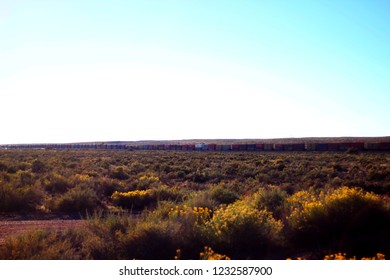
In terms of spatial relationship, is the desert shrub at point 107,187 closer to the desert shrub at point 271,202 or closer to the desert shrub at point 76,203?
the desert shrub at point 76,203

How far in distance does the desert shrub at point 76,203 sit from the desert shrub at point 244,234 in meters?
7.94

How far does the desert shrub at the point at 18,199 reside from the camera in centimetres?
1425

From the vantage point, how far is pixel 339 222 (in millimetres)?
8703

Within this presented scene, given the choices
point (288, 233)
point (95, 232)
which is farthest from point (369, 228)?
point (95, 232)

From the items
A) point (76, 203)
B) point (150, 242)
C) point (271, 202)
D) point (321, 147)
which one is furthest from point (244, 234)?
point (321, 147)

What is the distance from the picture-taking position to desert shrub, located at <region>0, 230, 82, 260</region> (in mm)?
6602

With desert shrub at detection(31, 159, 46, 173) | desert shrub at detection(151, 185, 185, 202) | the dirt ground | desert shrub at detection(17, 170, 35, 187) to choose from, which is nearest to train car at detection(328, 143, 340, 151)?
desert shrub at detection(31, 159, 46, 173)

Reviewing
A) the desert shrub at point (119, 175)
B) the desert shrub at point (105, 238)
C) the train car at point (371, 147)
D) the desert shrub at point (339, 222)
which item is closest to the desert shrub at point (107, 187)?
the desert shrub at point (119, 175)

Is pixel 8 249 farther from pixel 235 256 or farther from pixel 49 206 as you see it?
pixel 49 206

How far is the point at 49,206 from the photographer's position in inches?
Result: 567

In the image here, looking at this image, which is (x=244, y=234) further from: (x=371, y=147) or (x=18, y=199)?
(x=371, y=147)
